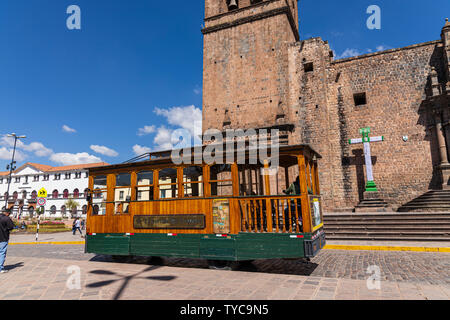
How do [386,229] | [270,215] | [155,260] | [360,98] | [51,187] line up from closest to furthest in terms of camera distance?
[270,215], [155,260], [386,229], [360,98], [51,187]

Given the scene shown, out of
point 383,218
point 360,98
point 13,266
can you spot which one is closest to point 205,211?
point 13,266

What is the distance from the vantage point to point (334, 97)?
1920 cm

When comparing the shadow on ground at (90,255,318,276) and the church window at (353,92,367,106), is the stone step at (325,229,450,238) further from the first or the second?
the church window at (353,92,367,106)

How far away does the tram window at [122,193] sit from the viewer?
8047 mm

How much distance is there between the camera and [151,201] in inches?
302

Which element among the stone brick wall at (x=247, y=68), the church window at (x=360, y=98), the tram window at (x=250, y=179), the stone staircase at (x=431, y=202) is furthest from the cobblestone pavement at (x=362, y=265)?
the church window at (x=360, y=98)

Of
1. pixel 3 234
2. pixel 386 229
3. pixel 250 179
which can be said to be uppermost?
pixel 250 179

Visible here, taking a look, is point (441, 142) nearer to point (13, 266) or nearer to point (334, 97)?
point (334, 97)

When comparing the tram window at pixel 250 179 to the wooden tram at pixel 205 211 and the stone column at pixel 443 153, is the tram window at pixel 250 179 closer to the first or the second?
the wooden tram at pixel 205 211

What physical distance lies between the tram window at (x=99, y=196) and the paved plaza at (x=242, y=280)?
162 cm

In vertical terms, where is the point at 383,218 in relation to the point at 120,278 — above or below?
above

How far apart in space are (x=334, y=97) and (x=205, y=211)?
15.9 metres

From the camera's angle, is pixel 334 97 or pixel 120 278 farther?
pixel 334 97
